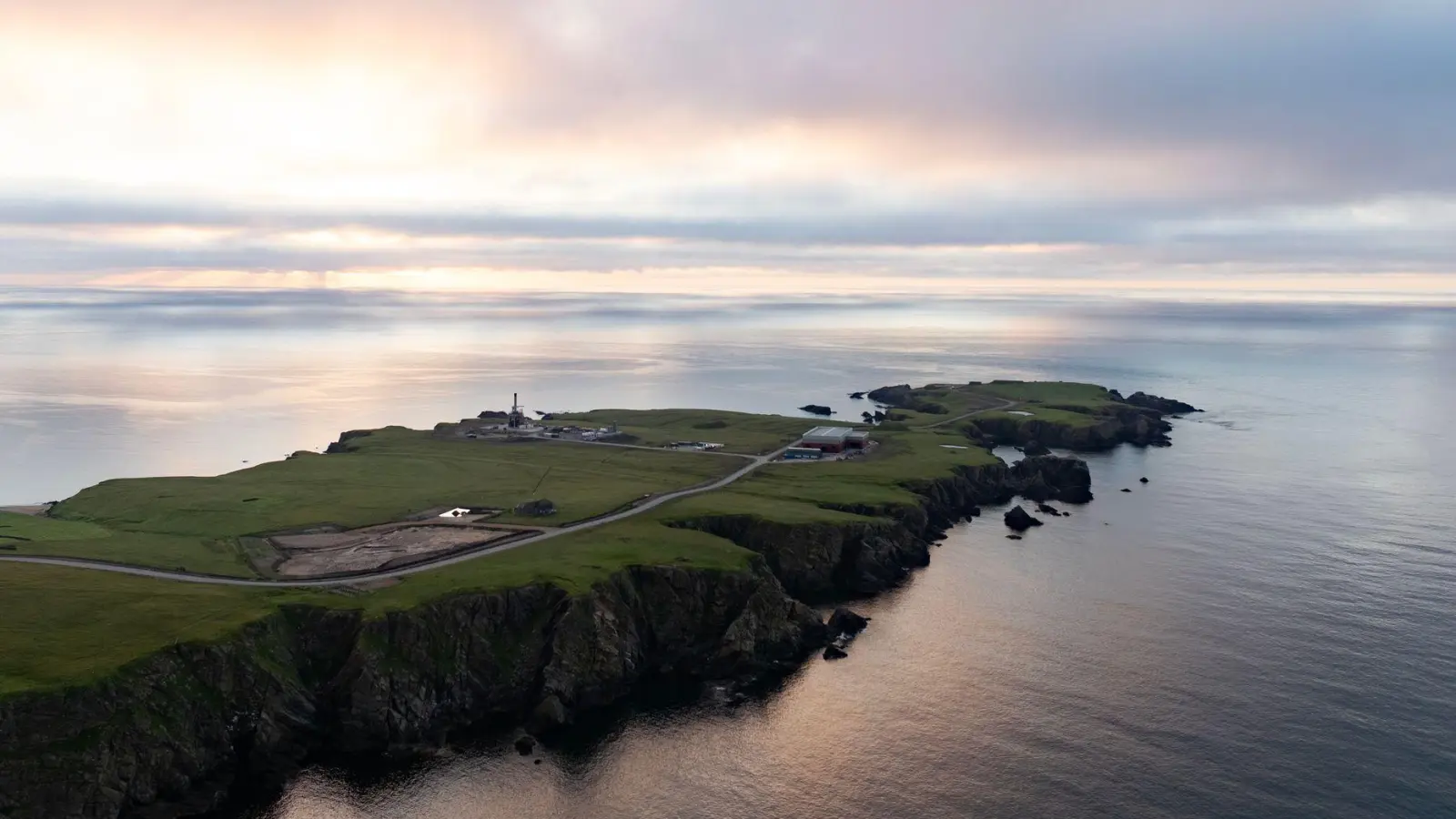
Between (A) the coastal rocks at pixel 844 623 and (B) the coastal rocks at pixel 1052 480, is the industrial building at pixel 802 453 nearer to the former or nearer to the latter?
(B) the coastal rocks at pixel 1052 480

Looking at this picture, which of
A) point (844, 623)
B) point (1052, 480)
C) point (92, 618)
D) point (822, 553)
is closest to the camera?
point (92, 618)

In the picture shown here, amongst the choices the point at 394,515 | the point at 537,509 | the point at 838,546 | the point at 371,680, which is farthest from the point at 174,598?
Answer: the point at 838,546

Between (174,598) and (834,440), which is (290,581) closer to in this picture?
(174,598)

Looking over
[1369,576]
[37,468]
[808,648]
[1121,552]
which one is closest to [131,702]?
[808,648]

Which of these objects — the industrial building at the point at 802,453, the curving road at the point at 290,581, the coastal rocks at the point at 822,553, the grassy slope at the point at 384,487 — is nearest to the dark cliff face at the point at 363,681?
the curving road at the point at 290,581

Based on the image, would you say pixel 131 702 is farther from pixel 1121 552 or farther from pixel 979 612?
pixel 1121 552

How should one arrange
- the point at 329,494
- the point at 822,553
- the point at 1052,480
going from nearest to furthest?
1. the point at 822,553
2. the point at 329,494
3. the point at 1052,480
